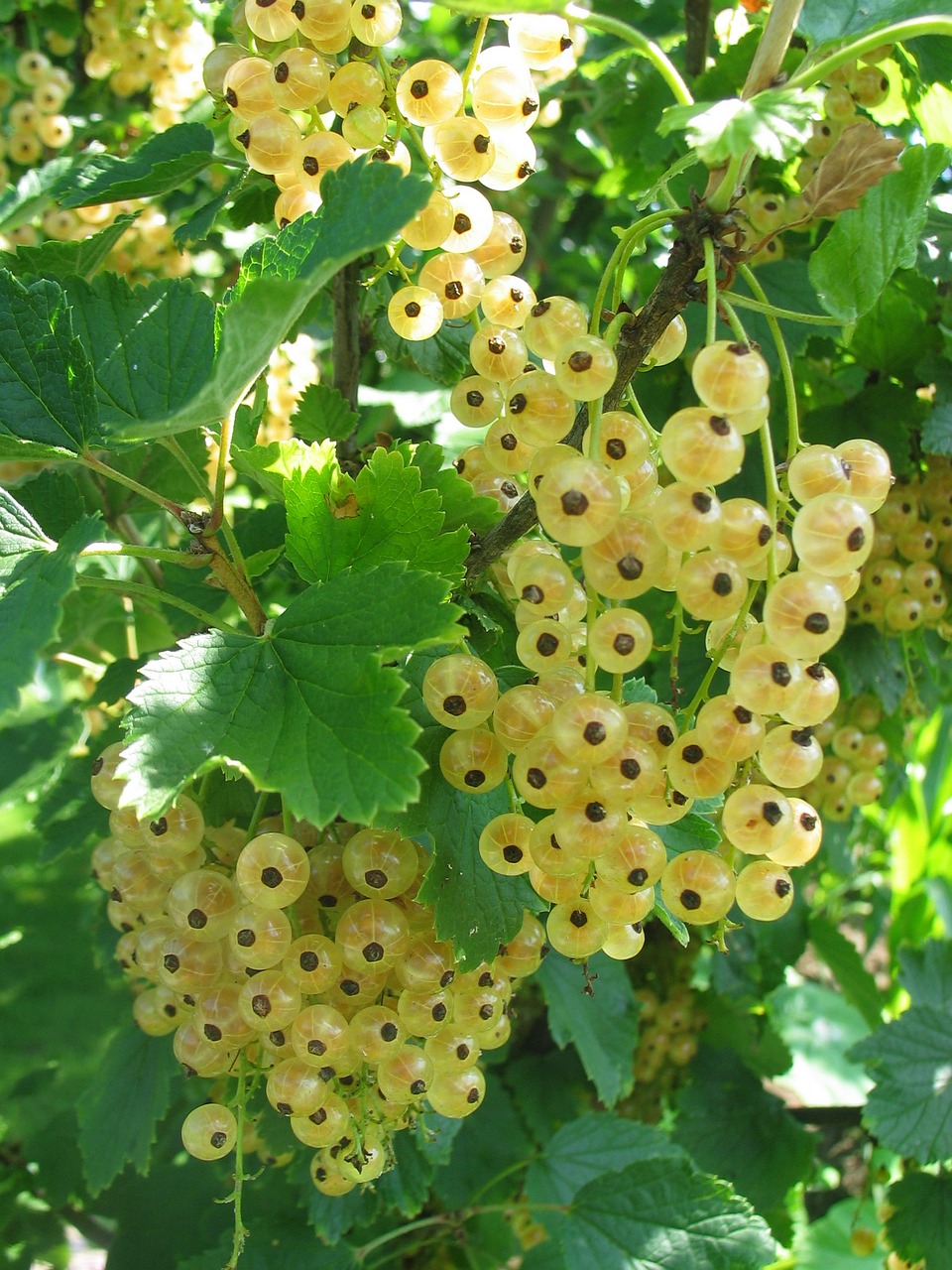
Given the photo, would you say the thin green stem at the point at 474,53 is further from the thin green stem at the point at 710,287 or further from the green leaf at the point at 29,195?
the green leaf at the point at 29,195

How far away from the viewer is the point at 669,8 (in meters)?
1.72

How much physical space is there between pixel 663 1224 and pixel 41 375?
981 millimetres

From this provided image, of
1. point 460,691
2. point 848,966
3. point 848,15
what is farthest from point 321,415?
point 848,966

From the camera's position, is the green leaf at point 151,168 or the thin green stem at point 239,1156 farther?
the green leaf at point 151,168

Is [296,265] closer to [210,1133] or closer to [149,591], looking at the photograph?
[149,591]

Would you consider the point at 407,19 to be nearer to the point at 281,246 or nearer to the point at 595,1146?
the point at 281,246

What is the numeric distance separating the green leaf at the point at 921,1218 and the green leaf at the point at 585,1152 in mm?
329

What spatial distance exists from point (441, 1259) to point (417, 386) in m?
1.26

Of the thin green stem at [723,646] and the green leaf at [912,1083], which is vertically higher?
the thin green stem at [723,646]

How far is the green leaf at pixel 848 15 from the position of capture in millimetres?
734

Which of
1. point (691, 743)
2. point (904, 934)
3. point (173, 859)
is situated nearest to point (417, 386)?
point (173, 859)

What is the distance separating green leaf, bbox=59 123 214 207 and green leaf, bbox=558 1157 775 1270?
1115 millimetres

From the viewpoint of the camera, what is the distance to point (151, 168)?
1.01 metres

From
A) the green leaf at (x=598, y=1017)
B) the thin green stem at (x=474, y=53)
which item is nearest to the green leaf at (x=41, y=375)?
the thin green stem at (x=474, y=53)
